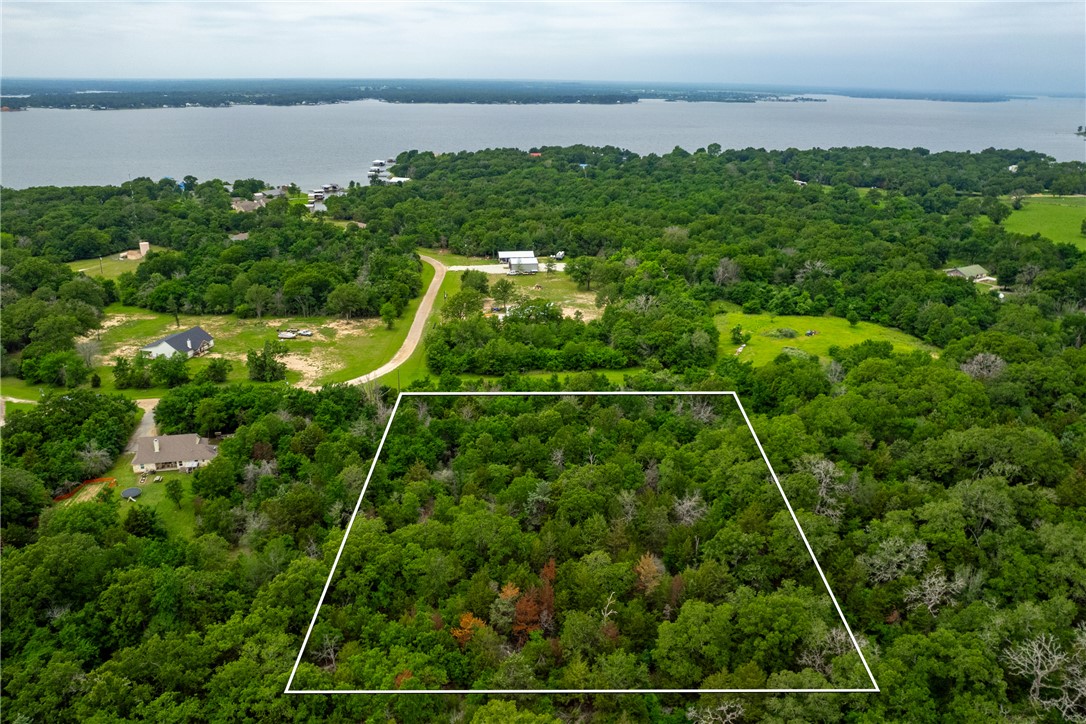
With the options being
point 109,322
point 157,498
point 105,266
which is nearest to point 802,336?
point 157,498

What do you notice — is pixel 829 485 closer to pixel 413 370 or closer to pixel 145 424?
pixel 413 370

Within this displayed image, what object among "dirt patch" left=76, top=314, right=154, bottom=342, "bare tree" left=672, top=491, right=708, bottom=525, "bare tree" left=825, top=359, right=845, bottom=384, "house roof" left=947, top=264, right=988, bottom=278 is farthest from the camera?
"house roof" left=947, top=264, right=988, bottom=278

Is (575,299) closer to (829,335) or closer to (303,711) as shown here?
Answer: (829,335)

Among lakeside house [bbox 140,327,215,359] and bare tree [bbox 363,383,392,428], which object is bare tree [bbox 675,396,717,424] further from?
lakeside house [bbox 140,327,215,359]

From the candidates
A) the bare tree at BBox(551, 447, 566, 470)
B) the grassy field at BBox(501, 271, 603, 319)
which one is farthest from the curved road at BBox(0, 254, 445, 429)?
the bare tree at BBox(551, 447, 566, 470)

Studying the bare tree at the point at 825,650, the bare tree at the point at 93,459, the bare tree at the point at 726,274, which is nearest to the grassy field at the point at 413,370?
the bare tree at the point at 93,459

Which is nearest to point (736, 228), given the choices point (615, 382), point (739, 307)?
point (739, 307)
